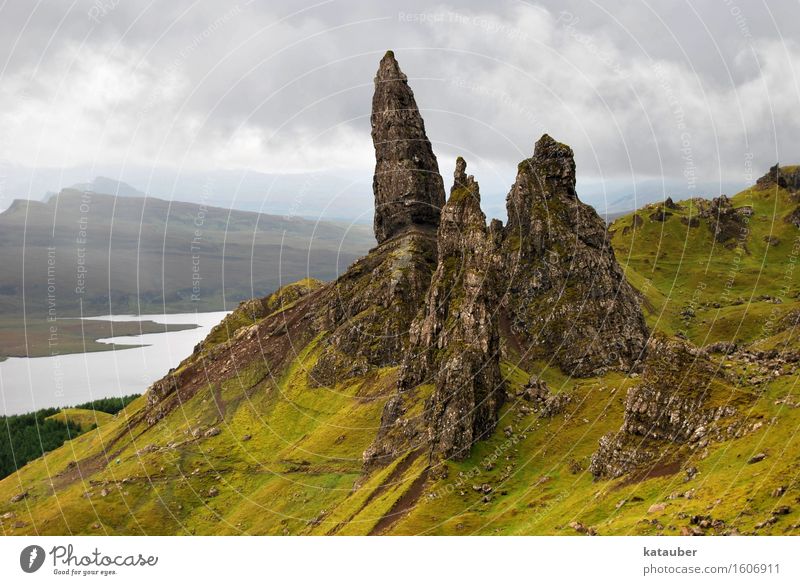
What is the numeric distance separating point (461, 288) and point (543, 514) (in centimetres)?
6257

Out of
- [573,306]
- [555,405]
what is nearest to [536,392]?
[555,405]

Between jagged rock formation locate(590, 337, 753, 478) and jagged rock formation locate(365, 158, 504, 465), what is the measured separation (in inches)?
1174

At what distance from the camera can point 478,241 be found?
6737 inches

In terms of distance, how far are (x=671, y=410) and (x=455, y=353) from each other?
48.2m

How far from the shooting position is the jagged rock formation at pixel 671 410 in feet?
335

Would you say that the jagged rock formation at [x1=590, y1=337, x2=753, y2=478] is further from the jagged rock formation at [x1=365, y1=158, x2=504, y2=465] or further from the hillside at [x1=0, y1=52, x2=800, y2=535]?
the jagged rock formation at [x1=365, y1=158, x2=504, y2=465]

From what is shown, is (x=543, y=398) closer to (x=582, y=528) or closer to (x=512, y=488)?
(x=512, y=488)

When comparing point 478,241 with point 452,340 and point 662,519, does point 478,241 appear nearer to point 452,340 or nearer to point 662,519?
point 452,340

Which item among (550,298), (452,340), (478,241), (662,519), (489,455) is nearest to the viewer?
(662,519)

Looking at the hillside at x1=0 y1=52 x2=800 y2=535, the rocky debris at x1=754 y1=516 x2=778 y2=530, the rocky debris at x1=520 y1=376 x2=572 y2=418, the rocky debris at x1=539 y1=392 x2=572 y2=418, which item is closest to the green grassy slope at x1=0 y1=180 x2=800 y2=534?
the rocky debris at x1=754 y1=516 x2=778 y2=530

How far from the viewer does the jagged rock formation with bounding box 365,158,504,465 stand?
13775cm

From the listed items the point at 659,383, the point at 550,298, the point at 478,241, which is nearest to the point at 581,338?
the point at 550,298

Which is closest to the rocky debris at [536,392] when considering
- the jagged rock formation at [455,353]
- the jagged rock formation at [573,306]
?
the jagged rock formation at [455,353]

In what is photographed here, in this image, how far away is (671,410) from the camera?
106688 millimetres
